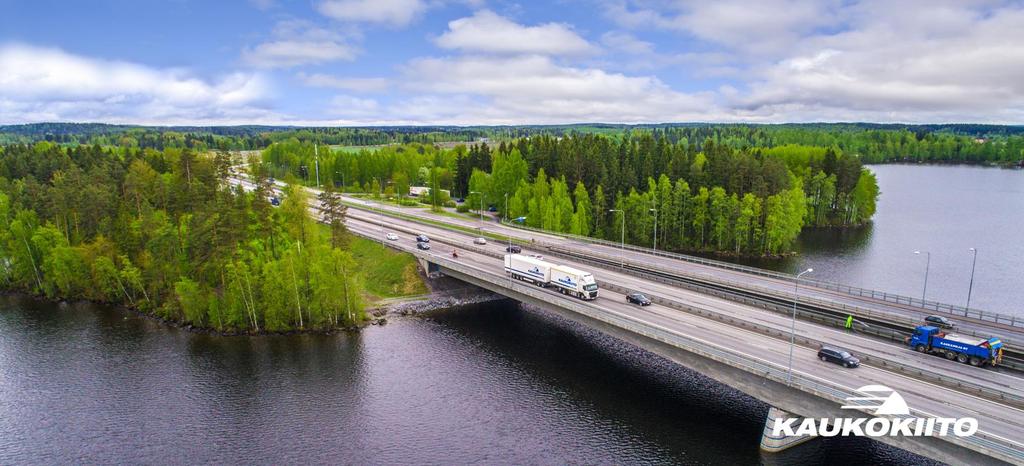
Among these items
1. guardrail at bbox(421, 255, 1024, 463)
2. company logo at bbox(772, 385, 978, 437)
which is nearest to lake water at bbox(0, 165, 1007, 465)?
company logo at bbox(772, 385, 978, 437)

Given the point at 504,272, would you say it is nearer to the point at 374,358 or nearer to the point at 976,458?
the point at 374,358

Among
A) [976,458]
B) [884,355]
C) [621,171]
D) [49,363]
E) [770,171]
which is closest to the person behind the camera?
[976,458]

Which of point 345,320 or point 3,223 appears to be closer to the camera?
point 345,320

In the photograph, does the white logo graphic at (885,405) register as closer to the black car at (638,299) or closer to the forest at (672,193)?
the black car at (638,299)

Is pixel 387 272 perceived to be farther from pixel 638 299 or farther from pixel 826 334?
pixel 826 334

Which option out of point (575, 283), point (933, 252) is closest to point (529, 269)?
point (575, 283)

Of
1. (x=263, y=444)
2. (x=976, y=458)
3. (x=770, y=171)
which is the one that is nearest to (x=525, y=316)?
(x=263, y=444)
